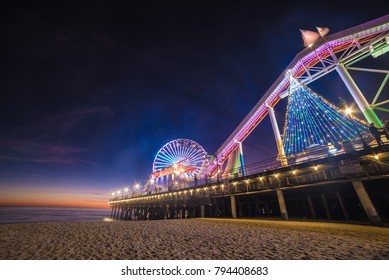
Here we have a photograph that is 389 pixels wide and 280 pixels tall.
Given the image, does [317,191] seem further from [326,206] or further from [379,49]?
[379,49]

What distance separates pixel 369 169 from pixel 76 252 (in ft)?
49.8

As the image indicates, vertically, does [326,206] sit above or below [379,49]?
below

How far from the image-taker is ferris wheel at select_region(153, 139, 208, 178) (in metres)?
45.3

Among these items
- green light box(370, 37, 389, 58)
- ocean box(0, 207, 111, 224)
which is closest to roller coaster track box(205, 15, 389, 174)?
green light box(370, 37, 389, 58)

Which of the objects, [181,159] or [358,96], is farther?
[181,159]

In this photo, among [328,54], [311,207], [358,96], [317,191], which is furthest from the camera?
[328,54]

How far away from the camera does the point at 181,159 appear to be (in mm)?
46188

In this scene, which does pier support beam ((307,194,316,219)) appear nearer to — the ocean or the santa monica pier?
the santa monica pier

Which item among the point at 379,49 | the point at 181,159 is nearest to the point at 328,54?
the point at 379,49

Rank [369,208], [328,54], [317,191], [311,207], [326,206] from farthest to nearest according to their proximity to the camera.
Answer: [328,54]
[311,207]
[317,191]
[326,206]
[369,208]

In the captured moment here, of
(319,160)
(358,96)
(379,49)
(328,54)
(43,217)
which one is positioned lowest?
(43,217)

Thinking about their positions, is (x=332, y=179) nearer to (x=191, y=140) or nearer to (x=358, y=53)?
(x=358, y=53)

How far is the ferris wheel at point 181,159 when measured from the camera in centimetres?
4531

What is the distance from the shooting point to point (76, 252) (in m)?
4.88
